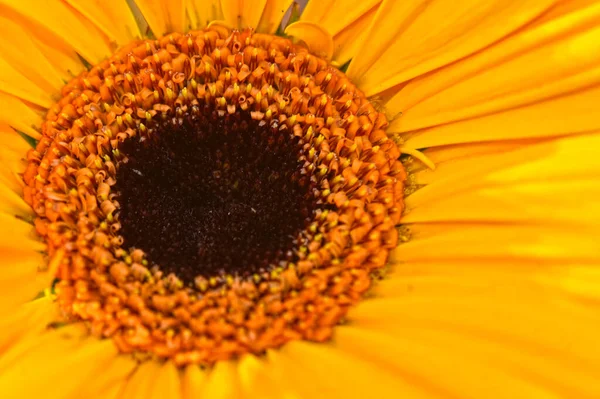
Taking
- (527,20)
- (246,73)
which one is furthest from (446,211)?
(246,73)

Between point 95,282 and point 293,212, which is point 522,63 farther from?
point 95,282

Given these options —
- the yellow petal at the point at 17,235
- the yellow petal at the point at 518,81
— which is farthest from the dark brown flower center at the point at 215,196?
the yellow petal at the point at 518,81

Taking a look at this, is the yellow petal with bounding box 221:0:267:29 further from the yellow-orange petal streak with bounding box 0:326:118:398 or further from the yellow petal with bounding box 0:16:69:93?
the yellow-orange petal streak with bounding box 0:326:118:398

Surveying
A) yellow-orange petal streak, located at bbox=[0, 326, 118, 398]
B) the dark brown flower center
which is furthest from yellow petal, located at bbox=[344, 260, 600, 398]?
yellow-orange petal streak, located at bbox=[0, 326, 118, 398]

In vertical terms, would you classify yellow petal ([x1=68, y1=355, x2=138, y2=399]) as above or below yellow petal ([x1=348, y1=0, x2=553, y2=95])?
below

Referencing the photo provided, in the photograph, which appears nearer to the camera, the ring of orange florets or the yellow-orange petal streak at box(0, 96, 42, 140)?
the ring of orange florets

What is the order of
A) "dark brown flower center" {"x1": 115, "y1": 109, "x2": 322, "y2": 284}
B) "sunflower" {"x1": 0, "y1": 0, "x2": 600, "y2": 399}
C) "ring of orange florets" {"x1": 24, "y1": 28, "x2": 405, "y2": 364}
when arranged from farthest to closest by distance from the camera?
"dark brown flower center" {"x1": 115, "y1": 109, "x2": 322, "y2": 284}, "ring of orange florets" {"x1": 24, "y1": 28, "x2": 405, "y2": 364}, "sunflower" {"x1": 0, "y1": 0, "x2": 600, "y2": 399}

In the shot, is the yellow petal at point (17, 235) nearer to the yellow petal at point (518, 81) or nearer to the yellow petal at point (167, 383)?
the yellow petal at point (167, 383)
